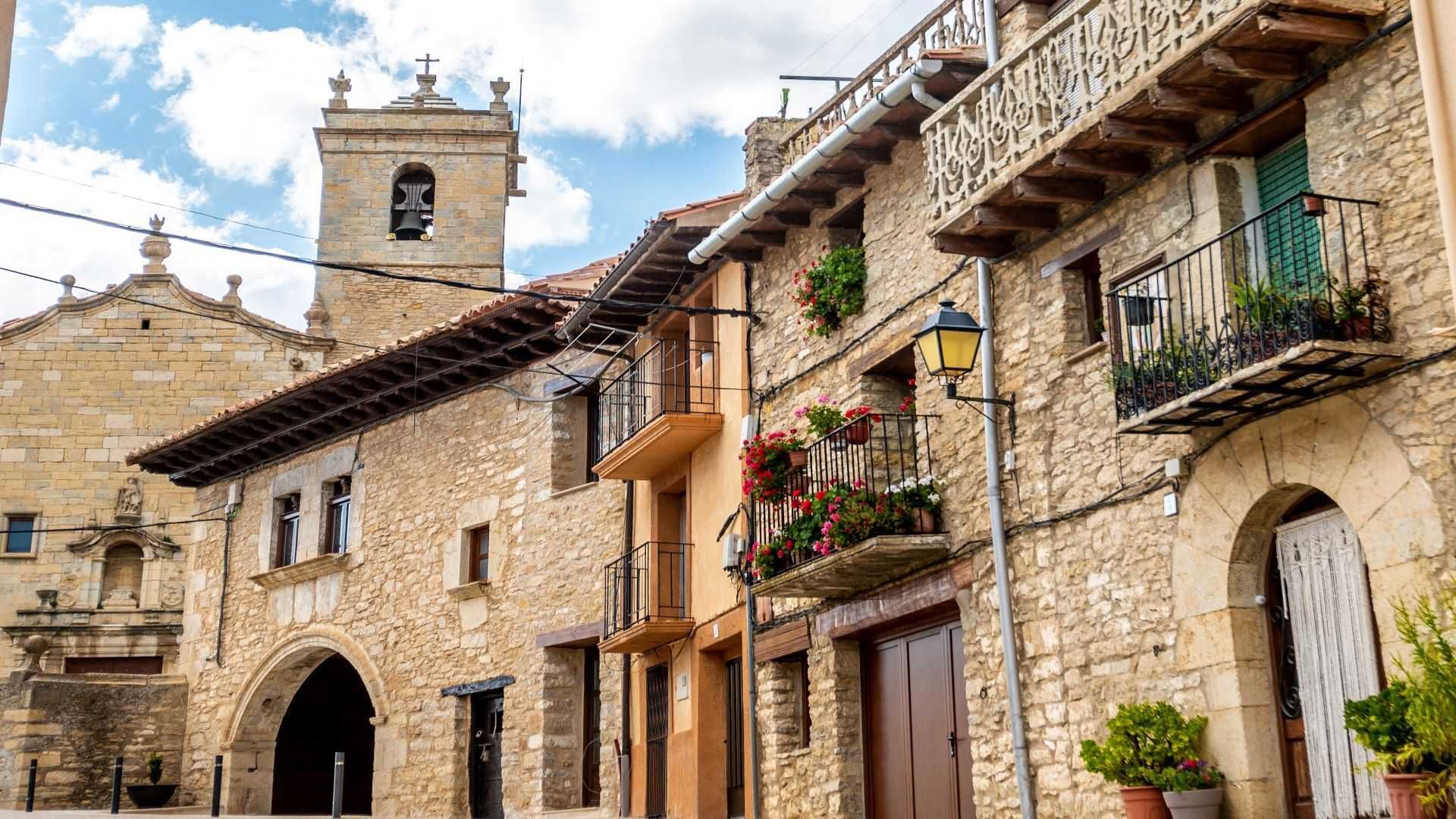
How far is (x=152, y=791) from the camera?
23.6 meters

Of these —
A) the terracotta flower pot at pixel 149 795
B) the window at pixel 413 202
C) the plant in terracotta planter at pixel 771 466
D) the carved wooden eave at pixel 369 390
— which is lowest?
the terracotta flower pot at pixel 149 795

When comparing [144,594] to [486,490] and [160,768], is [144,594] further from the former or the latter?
[486,490]

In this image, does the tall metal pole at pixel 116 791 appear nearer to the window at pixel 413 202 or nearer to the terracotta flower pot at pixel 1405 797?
the window at pixel 413 202

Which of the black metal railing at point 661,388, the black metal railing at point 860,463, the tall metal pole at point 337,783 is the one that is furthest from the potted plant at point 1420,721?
the tall metal pole at point 337,783

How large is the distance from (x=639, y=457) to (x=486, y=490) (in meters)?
3.97

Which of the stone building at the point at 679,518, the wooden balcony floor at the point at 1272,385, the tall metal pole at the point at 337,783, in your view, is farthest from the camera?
the tall metal pole at the point at 337,783

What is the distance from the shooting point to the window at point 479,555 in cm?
2027

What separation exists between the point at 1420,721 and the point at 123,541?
25765 millimetres

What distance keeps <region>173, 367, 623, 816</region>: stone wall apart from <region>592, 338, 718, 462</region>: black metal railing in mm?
1082

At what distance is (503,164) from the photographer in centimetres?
3484

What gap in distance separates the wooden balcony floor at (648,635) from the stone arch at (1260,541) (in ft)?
24.3

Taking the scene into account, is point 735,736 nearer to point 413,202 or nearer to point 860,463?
point 860,463

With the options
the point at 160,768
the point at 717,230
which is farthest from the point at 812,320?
the point at 160,768

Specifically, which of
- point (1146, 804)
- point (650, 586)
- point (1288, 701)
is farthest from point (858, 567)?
point (650, 586)
